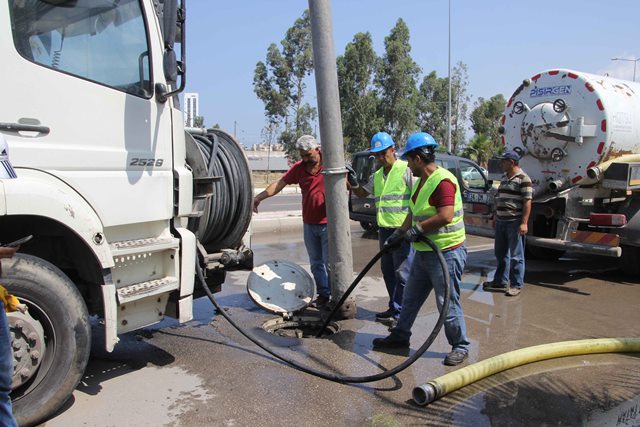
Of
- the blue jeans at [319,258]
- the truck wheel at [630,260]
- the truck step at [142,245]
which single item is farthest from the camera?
the truck wheel at [630,260]

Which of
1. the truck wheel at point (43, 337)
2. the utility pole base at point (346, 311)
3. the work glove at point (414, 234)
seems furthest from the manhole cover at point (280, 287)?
the truck wheel at point (43, 337)

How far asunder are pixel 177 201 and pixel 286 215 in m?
9.97

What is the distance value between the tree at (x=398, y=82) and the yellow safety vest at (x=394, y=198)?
28.1m

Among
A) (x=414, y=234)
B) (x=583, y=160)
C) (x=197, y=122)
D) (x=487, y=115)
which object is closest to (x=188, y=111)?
(x=414, y=234)

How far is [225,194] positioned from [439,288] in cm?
196

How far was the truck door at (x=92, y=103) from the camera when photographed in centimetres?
307

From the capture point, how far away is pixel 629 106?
7395mm

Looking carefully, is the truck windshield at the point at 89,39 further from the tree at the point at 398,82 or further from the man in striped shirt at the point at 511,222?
the tree at the point at 398,82

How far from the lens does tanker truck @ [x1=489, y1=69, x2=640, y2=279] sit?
7109 mm

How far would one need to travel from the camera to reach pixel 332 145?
17.1ft

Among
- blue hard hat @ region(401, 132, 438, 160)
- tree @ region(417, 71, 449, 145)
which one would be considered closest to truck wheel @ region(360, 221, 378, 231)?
blue hard hat @ region(401, 132, 438, 160)

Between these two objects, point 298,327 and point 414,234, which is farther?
point 298,327

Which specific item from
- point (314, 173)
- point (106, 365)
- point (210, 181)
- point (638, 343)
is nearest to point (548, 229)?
point (638, 343)

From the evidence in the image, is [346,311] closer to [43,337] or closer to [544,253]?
[43,337]
